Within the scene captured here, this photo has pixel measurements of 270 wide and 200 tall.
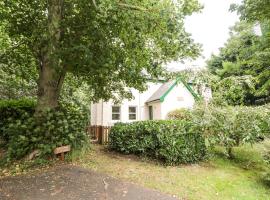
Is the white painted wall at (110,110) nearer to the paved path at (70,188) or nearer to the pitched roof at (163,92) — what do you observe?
the pitched roof at (163,92)

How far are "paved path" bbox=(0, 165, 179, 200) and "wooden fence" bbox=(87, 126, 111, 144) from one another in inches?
254

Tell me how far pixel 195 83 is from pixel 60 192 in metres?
7.40

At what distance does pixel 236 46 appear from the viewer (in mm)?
Result: 25062

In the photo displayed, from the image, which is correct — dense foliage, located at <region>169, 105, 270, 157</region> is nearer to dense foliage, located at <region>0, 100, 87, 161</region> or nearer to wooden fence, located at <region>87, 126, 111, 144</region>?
dense foliage, located at <region>0, 100, 87, 161</region>

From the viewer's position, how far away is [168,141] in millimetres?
8891

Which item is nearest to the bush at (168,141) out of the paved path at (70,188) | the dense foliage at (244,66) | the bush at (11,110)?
the dense foliage at (244,66)

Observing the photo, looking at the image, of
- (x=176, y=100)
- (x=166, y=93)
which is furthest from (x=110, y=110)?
(x=176, y=100)

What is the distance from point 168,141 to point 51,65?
5.35m

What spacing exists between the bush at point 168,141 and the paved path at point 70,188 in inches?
116

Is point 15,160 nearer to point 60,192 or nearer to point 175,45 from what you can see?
point 60,192

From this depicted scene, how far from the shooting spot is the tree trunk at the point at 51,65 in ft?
24.8

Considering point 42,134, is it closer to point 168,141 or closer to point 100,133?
point 168,141

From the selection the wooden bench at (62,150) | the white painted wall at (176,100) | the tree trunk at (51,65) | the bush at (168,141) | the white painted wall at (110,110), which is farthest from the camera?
the white painted wall at (176,100)

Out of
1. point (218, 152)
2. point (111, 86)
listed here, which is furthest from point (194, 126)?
point (111, 86)
